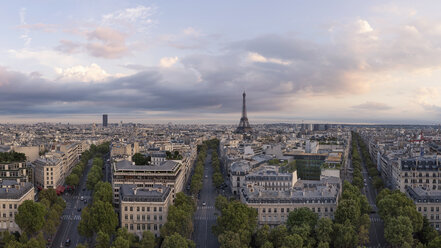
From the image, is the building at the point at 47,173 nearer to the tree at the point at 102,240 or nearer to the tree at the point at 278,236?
the tree at the point at 102,240

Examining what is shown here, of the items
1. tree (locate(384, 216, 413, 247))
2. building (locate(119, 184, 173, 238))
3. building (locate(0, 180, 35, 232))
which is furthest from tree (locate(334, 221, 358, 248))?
building (locate(0, 180, 35, 232))

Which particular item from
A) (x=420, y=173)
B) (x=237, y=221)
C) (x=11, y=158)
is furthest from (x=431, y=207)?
(x=11, y=158)

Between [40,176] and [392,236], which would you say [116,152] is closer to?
→ [40,176]

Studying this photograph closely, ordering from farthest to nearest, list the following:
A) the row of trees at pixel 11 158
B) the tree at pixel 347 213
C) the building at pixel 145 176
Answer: the row of trees at pixel 11 158 → the building at pixel 145 176 → the tree at pixel 347 213

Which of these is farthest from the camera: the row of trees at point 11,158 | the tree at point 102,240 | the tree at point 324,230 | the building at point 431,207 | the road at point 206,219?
the row of trees at point 11,158

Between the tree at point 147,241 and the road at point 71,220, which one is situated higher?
the tree at point 147,241

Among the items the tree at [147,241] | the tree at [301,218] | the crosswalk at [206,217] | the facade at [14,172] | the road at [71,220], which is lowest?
the road at [71,220]

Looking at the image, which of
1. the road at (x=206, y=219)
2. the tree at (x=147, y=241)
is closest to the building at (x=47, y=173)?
the road at (x=206, y=219)

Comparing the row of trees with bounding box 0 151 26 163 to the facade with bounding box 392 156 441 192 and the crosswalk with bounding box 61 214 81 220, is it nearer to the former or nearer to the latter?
the crosswalk with bounding box 61 214 81 220

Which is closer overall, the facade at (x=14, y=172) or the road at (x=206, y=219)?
the road at (x=206, y=219)
